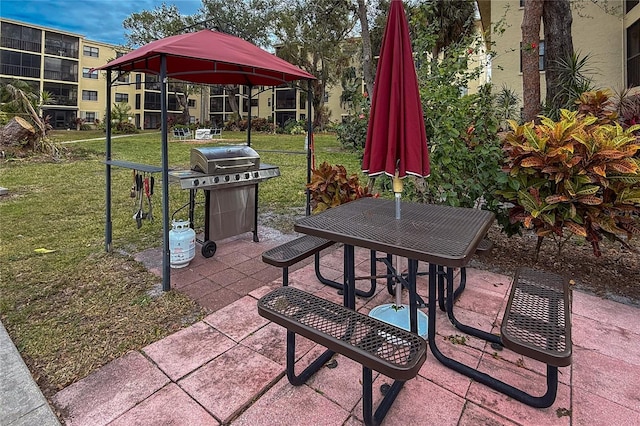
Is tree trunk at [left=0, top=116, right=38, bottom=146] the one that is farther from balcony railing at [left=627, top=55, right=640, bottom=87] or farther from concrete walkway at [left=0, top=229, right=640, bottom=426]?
balcony railing at [left=627, top=55, right=640, bottom=87]

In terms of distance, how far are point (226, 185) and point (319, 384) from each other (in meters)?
2.30

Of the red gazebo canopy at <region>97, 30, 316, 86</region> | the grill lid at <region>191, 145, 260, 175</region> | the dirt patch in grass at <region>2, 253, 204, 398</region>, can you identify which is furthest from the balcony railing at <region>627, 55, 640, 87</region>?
the dirt patch in grass at <region>2, 253, 204, 398</region>

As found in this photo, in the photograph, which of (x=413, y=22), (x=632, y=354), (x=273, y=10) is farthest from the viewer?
(x=273, y=10)

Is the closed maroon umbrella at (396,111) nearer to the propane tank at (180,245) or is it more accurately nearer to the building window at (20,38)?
the propane tank at (180,245)

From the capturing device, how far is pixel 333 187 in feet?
13.4

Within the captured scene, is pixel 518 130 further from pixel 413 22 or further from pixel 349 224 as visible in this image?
pixel 349 224

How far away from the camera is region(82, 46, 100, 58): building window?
37.4 meters

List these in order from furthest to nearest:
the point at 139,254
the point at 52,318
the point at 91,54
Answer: the point at 91,54
the point at 139,254
the point at 52,318

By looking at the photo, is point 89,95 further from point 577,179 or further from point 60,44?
point 577,179

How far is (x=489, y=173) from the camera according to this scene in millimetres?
3379

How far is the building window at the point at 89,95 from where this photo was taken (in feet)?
123

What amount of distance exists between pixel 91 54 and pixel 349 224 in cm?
4726

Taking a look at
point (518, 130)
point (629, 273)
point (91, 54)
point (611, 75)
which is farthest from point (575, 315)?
point (91, 54)

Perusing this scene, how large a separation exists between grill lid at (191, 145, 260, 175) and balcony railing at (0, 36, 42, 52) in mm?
43036
